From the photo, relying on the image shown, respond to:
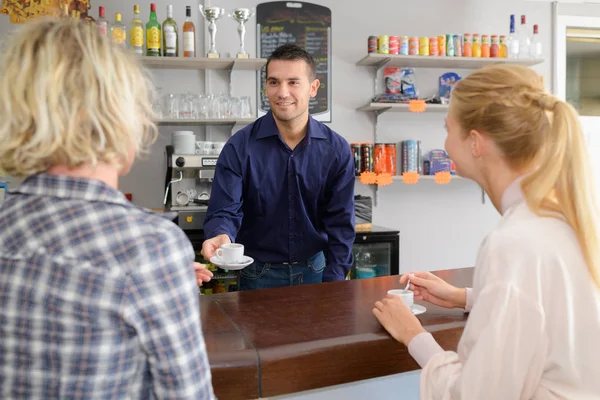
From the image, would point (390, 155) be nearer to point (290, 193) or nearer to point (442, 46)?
point (442, 46)

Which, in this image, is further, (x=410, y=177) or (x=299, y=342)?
(x=410, y=177)

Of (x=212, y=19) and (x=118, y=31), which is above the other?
(x=212, y=19)

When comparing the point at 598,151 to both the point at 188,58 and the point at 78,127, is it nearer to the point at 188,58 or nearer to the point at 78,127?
the point at 188,58

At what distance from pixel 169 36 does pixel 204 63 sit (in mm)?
305

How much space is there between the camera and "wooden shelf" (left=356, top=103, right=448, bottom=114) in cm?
419

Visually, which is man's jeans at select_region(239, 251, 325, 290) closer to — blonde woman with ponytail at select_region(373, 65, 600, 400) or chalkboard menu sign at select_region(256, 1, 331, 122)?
blonde woman with ponytail at select_region(373, 65, 600, 400)

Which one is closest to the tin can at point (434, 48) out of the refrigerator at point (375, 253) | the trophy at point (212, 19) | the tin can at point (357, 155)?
the tin can at point (357, 155)

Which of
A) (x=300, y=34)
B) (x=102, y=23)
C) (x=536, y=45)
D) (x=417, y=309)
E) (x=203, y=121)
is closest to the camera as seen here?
(x=417, y=309)

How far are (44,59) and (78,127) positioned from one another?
11 centimetres

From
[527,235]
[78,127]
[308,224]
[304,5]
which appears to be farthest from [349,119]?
[78,127]

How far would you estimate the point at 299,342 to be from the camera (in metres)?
1.25

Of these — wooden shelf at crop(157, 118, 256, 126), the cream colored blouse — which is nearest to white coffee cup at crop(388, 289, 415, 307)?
the cream colored blouse

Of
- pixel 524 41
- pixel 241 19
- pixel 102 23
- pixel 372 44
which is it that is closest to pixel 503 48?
pixel 524 41

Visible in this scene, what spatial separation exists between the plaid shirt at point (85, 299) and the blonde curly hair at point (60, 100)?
1.7 inches
